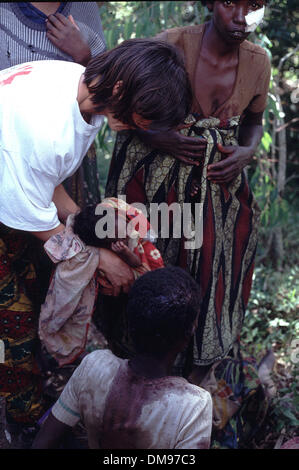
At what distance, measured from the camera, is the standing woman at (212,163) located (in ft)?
6.87

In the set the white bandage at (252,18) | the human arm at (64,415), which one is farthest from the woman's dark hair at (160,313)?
the white bandage at (252,18)

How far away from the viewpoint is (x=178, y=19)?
3.67 metres

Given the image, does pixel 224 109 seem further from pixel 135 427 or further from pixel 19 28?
pixel 135 427

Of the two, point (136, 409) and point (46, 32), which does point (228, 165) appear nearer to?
point (46, 32)

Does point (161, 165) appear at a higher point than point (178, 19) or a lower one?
lower

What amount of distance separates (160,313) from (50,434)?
534 millimetres

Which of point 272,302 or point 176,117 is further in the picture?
point 272,302

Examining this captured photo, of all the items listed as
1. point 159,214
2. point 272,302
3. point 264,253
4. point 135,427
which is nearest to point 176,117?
point 159,214

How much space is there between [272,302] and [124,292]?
1808 millimetres

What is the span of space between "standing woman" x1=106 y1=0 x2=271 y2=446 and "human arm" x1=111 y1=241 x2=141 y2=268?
0.35m

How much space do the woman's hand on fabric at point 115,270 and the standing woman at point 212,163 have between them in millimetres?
361

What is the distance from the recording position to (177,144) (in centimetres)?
210

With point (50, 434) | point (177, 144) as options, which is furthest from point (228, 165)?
point (50, 434)

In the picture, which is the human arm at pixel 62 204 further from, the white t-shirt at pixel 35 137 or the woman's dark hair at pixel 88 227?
the white t-shirt at pixel 35 137
